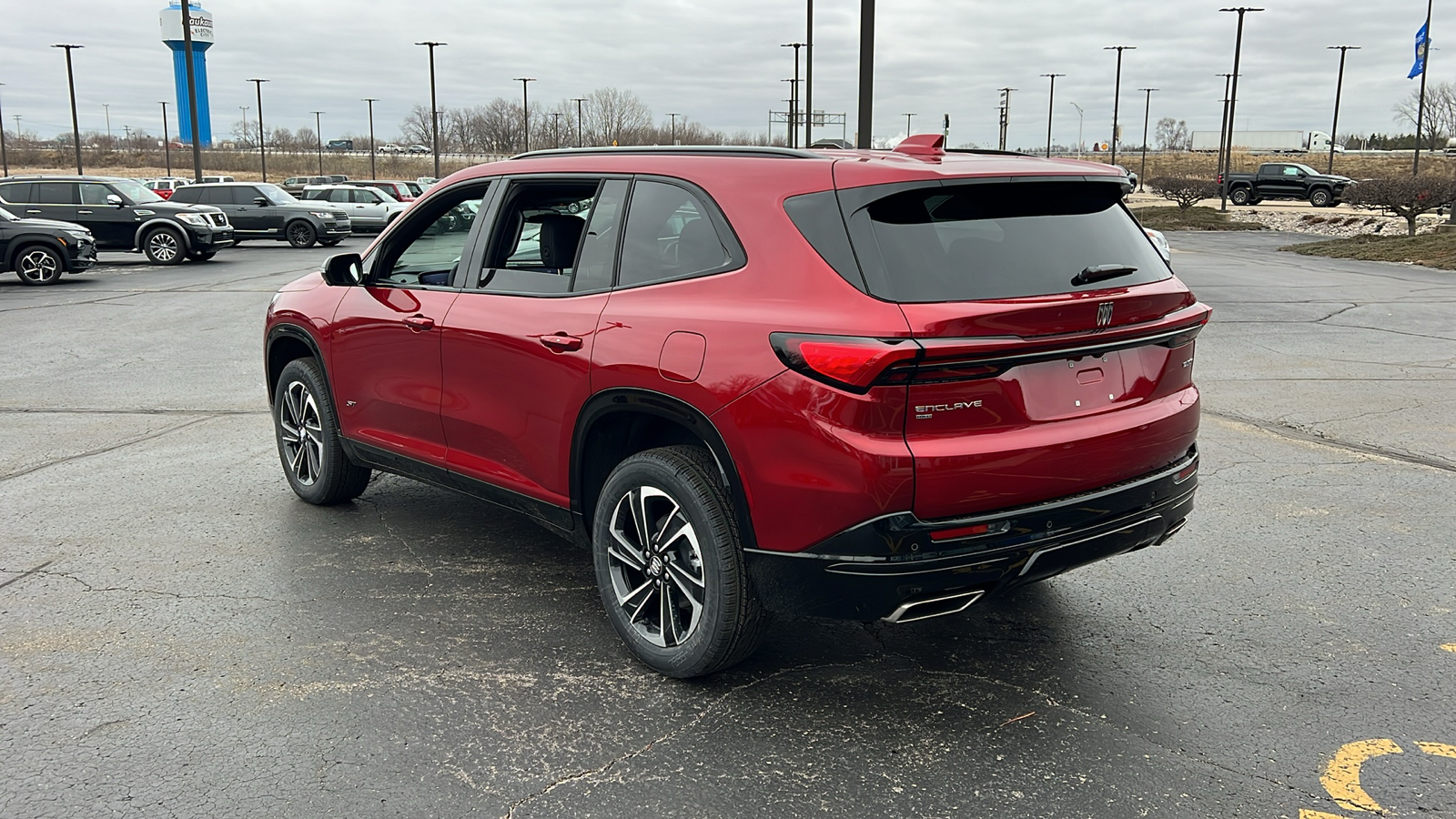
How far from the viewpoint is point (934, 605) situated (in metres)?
3.27

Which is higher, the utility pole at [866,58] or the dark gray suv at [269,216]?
the utility pole at [866,58]

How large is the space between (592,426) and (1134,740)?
1.99 metres

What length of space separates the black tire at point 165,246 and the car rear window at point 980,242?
79.9 feet

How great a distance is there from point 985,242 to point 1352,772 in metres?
1.81

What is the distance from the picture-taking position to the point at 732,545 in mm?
3486

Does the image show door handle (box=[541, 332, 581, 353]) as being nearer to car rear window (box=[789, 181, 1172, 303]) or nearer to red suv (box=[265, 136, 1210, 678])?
red suv (box=[265, 136, 1210, 678])

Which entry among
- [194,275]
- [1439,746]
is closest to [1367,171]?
[194,275]

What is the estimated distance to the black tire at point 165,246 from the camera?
24.4 m

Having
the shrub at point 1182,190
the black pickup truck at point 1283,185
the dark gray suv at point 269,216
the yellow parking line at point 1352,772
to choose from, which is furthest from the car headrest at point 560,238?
the black pickup truck at point 1283,185

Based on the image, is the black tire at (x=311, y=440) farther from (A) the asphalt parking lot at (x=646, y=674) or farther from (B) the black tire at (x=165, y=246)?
(B) the black tire at (x=165, y=246)

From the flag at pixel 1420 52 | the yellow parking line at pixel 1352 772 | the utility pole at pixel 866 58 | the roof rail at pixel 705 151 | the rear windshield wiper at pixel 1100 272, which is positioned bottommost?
the yellow parking line at pixel 1352 772

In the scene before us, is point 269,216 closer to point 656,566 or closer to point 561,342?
point 561,342

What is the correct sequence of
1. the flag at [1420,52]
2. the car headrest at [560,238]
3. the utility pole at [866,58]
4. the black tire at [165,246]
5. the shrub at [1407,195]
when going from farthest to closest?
the flag at [1420,52]
the shrub at [1407,195]
the black tire at [165,246]
the utility pole at [866,58]
the car headrest at [560,238]

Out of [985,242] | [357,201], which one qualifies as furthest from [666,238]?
[357,201]
